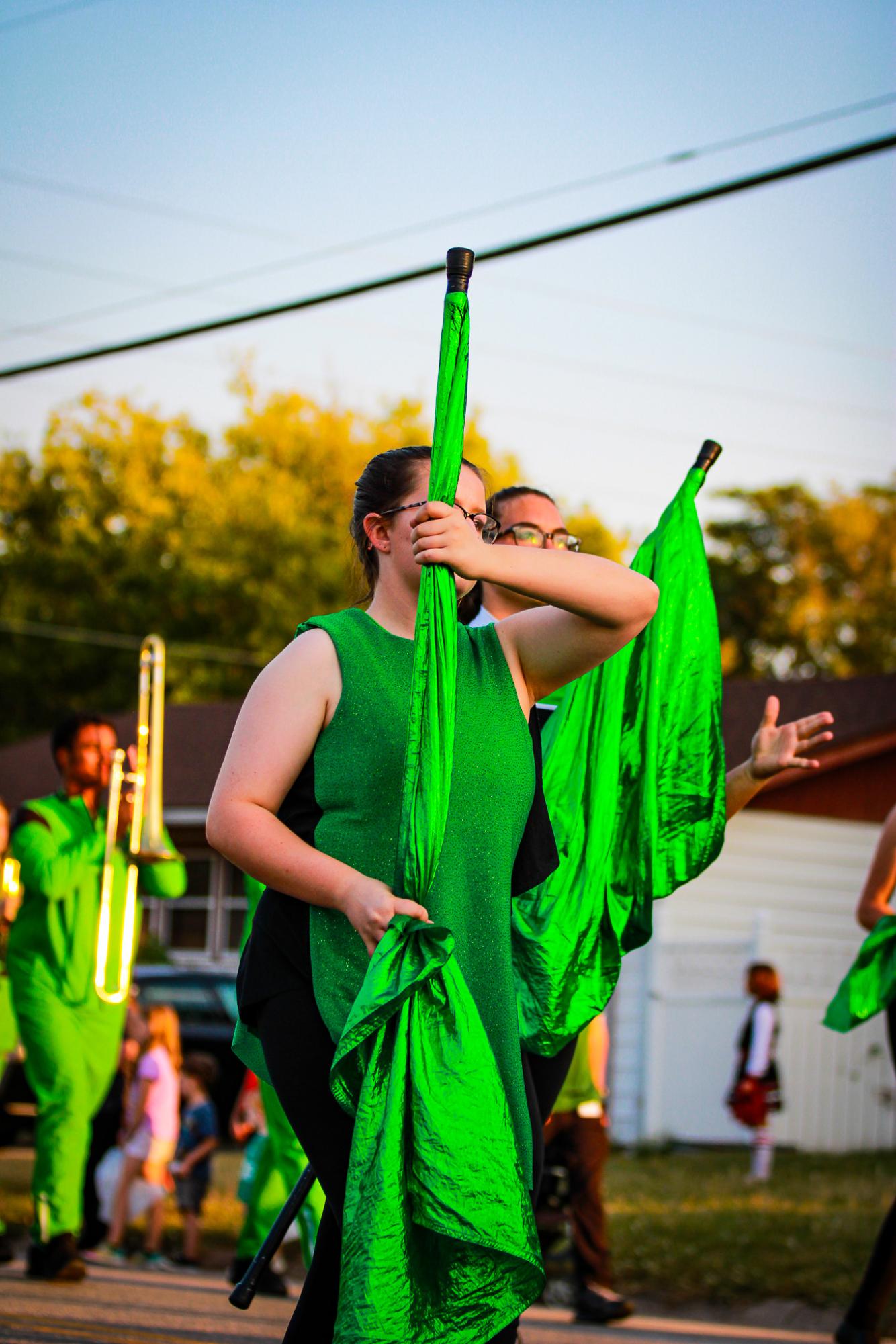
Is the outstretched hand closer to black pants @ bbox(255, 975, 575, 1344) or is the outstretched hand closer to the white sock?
black pants @ bbox(255, 975, 575, 1344)

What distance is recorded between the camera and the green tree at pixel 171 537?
128ft

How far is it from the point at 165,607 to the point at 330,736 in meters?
38.5

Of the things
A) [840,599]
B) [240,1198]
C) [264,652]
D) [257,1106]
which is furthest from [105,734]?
[840,599]

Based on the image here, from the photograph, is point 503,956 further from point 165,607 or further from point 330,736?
point 165,607

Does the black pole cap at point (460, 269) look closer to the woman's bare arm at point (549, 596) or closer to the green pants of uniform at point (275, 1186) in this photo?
the woman's bare arm at point (549, 596)

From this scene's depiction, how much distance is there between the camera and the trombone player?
6910 millimetres

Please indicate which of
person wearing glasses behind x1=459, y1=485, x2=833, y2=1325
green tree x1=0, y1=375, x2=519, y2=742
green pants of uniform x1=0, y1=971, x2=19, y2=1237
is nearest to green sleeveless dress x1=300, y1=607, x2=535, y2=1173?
person wearing glasses behind x1=459, y1=485, x2=833, y2=1325

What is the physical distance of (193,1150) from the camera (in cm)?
996

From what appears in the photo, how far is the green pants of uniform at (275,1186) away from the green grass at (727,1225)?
7.42 feet

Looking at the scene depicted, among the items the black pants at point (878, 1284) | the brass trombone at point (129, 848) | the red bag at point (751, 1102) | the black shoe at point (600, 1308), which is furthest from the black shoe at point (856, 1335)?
the red bag at point (751, 1102)

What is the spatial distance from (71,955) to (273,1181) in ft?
4.77

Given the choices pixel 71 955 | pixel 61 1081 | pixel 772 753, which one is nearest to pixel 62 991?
pixel 71 955

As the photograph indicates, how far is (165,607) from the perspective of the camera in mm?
40781

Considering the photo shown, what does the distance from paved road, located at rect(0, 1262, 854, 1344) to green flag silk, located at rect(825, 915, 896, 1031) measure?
138cm
